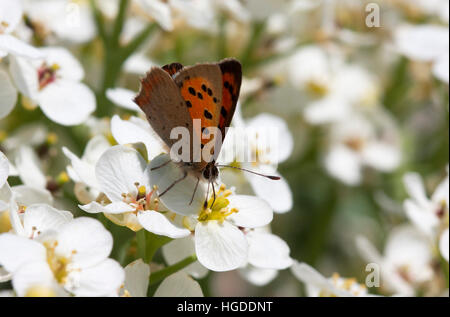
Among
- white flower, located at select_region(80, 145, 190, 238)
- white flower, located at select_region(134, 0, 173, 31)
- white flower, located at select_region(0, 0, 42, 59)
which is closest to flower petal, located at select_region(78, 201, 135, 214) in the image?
white flower, located at select_region(80, 145, 190, 238)

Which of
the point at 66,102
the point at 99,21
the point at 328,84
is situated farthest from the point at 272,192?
the point at 328,84

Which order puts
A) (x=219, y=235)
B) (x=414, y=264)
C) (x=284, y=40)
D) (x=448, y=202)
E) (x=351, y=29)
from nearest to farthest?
(x=219, y=235)
(x=448, y=202)
(x=414, y=264)
(x=284, y=40)
(x=351, y=29)

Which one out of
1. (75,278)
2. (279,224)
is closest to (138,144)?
(75,278)

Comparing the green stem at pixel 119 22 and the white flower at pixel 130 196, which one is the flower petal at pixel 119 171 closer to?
the white flower at pixel 130 196

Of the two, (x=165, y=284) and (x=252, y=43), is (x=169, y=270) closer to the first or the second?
(x=165, y=284)

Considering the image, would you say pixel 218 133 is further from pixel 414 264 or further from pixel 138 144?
pixel 414 264

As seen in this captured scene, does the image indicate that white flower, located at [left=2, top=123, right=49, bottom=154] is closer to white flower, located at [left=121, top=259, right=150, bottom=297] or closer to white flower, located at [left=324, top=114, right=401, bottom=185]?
white flower, located at [left=121, top=259, right=150, bottom=297]

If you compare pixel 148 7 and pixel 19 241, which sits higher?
pixel 148 7
